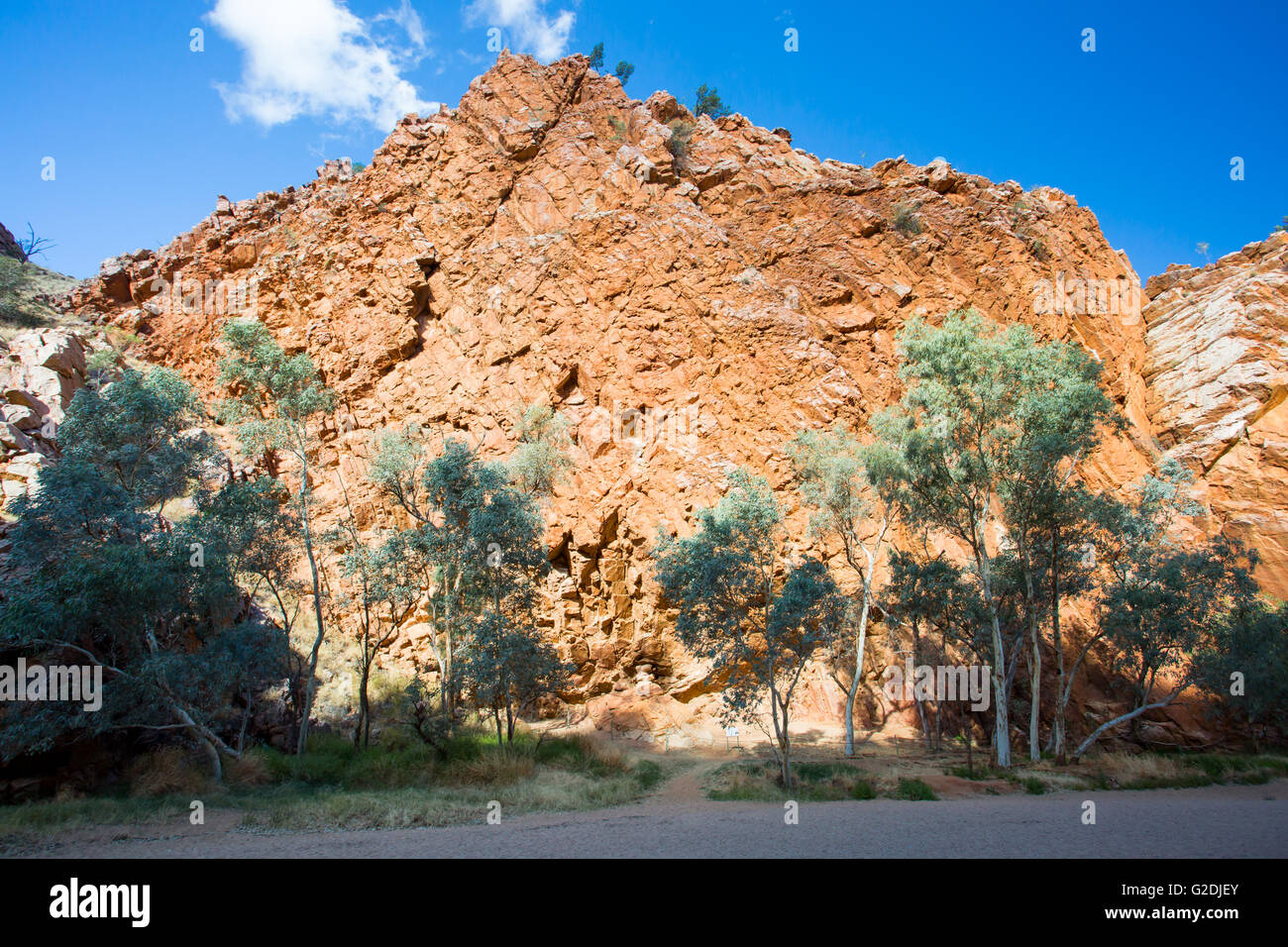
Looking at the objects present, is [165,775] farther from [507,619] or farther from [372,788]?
[507,619]

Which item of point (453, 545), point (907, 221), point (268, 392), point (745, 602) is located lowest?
point (745, 602)

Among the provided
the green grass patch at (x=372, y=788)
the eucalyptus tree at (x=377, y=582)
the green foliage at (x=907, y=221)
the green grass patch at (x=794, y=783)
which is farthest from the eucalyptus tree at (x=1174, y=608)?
the eucalyptus tree at (x=377, y=582)

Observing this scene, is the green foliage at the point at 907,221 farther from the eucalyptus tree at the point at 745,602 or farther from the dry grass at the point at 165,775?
the dry grass at the point at 165,775

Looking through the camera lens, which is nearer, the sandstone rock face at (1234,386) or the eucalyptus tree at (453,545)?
the eucalyptus tree at (453,545)

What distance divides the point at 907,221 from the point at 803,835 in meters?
33.7

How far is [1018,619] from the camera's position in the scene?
2291 cm

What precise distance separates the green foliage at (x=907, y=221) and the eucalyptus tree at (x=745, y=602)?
24.9 meters

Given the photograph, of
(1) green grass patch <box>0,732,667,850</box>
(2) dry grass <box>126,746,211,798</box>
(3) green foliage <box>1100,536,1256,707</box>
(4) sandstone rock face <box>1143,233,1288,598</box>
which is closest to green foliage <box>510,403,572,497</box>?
(1) green grass patch <box>0,732,667,850</box>

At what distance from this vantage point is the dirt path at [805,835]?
1007 cm

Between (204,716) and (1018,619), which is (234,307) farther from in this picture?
(1018,619)

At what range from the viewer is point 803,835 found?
36.7 ft

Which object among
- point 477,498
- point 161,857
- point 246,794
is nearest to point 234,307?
point 477,498

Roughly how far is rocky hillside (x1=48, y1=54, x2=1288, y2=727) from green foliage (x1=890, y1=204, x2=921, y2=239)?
126mm

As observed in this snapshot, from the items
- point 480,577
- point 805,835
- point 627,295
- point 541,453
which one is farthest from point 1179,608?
point 627,295
